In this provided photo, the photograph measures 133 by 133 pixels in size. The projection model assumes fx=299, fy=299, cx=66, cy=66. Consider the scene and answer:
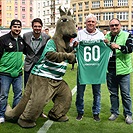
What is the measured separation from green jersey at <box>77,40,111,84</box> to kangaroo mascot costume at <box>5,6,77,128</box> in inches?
10.1

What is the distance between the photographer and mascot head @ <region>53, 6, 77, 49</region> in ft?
17.0

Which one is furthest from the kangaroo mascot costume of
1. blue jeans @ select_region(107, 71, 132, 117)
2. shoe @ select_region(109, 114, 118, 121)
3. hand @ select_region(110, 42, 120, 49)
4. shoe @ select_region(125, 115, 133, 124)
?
shoe @ select_region(125, 115, 133, 124)

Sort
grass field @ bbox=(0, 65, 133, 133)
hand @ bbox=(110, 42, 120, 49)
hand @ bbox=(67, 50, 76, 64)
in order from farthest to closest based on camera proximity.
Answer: grass field @ bbox=(0, 65, 133, 133) < hand @ bbox=(110, 42, 120, 49) < hand @ bbox=(67, 50, 76, 64)

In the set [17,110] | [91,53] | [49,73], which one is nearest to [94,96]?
[91,53]

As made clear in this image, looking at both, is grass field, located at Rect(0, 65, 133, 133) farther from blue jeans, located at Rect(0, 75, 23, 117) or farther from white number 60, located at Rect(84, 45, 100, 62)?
white number 60, located at Rect(84, 45, 100, 62)

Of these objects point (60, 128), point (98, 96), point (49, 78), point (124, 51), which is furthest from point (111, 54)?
point (60, 128)

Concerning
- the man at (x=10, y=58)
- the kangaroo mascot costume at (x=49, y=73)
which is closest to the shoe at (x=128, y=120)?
the kangaroo mascot costume at (x=49, y=73)

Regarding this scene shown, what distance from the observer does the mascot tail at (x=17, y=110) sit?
219 inches

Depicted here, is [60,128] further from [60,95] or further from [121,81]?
[121,81]

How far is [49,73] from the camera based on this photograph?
535 centimetres

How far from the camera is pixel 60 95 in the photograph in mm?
5672

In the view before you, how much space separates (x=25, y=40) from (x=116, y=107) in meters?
2.30

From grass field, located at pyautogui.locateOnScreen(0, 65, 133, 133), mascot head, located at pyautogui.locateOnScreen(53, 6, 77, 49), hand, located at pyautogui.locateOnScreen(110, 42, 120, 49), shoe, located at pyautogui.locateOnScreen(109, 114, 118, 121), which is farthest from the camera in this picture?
shoe, located at pyautogui.locateOnScreen(109, 114, 118, 121)

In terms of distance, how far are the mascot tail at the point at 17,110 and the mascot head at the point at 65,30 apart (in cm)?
111
